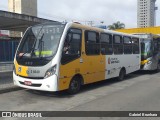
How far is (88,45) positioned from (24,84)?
3102 millimetres

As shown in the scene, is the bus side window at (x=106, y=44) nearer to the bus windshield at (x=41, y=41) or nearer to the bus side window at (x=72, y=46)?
the bus side window at (x=72, y=46)

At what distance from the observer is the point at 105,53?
13.0 meters

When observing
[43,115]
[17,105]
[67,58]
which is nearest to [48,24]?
[67,58]

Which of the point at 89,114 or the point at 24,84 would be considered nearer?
the point at 89,114

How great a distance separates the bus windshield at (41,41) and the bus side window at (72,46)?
0.36 metres

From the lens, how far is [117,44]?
14445 mm

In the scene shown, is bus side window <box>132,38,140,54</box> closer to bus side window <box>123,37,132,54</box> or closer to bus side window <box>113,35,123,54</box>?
bus side window <box>123,37,132,54</box>

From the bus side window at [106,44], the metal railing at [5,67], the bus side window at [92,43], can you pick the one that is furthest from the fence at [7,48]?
the bus side window at [92,43]

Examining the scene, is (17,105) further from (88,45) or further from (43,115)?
(88,45)

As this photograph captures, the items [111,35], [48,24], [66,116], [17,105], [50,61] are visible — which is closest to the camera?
[66,116]

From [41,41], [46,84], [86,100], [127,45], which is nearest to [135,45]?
[127,45]

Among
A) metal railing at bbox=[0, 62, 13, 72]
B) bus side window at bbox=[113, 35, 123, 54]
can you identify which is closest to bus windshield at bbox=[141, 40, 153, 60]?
bus side window at bbox=[113, 35, 123, 54]

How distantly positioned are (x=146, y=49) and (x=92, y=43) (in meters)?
8.27

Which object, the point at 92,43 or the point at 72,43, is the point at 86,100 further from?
the point at 92,43
